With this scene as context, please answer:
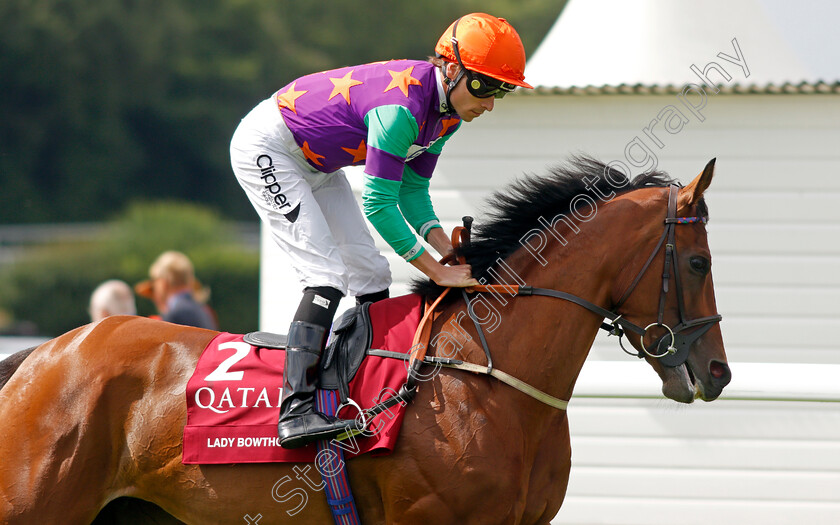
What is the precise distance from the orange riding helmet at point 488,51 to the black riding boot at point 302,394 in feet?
3.64

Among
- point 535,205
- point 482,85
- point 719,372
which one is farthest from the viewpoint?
point 535,205

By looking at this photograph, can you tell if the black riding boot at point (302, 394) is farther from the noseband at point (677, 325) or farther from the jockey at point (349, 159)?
the noseband at point (677, 325)

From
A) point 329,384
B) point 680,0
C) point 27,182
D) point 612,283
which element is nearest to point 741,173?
point 680,0

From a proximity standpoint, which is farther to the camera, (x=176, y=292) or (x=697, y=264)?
(x=176, y=292)

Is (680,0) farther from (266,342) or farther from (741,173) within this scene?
(266,342)

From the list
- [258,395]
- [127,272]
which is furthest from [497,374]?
[127,272]

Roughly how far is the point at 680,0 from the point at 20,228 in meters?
23.9

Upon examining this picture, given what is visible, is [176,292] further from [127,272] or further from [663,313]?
[127,272]

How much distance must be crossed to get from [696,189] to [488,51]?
895mm

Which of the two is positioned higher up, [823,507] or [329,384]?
[329,384]

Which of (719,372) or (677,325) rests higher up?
(677,325)

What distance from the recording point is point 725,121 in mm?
5461

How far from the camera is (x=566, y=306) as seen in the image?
3.36 meters

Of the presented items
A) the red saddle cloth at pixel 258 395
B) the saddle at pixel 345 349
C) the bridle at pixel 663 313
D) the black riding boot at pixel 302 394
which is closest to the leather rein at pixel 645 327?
the bridle at pixel 663 313
